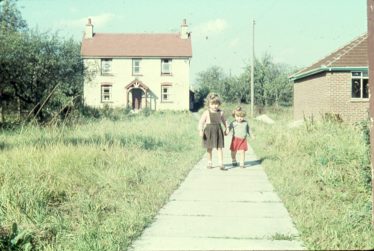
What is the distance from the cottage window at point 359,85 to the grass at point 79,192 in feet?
46.7

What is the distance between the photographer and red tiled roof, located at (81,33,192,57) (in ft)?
159

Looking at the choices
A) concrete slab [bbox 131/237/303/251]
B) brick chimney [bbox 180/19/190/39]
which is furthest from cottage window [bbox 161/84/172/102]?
concrete slab [bbox 131/237/303/251]

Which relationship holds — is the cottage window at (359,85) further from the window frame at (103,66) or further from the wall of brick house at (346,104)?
the window frame at (103,66)

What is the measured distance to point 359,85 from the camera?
75.2ft

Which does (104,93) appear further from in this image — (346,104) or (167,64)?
(346,104)

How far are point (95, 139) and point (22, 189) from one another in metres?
6.37

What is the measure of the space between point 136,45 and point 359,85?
3128cm

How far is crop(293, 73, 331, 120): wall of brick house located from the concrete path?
13.8 m

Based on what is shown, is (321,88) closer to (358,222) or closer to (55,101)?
(55,101)

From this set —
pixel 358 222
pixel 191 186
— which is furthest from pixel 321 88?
pixel 358 222

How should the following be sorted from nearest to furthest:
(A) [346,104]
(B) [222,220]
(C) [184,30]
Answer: (B) [222,220] < (A) [346,104] < (C) [184,30]

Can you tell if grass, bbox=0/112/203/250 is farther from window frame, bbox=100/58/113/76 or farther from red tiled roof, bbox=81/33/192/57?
red tiled roof, bbox=81/33/192/57

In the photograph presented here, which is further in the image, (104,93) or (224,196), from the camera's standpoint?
(104,93)

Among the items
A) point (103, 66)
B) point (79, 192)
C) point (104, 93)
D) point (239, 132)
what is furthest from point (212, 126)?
point (103, 66)
